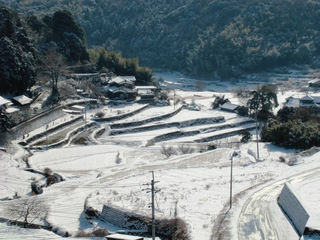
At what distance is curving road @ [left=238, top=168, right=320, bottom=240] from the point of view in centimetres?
1279

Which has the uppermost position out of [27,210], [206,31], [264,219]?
[206,31]

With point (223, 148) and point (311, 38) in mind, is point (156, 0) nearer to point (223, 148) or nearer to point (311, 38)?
point (311, 38)

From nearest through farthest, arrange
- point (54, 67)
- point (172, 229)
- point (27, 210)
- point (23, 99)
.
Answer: point (172, 229) → point (27, 210) → point (23, 99) → point (54, 67)

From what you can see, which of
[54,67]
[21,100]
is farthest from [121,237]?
[54,67]

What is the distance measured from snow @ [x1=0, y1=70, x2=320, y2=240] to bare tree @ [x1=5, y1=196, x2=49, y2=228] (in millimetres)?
332

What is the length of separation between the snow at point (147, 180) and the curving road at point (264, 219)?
17cm

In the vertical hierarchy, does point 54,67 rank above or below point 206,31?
below

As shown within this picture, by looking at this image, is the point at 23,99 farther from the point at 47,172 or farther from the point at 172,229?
the point at 172,229

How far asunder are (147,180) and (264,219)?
5589 mm

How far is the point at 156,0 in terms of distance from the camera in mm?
88125

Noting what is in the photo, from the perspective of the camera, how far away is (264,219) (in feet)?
45.8

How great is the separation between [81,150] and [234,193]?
11.1m

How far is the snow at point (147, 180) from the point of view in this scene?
44.9 feet

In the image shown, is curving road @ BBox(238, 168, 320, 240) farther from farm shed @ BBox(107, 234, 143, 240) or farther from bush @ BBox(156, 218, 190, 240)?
farm shed @ BBox(107, 234, 143, 240)
